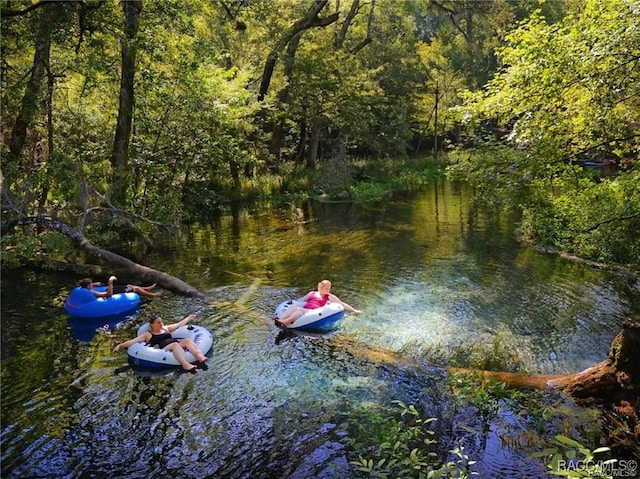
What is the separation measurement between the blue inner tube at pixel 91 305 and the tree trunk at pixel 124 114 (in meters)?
4.99

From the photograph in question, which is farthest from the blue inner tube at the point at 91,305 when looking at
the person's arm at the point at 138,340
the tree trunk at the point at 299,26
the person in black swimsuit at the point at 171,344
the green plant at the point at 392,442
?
the tree trunk at the point at 299,26

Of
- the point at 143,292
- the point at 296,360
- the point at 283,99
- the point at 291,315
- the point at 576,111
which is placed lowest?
the point at 296,360

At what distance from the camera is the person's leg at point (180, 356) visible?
7.63 meters

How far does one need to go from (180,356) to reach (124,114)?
980 cm

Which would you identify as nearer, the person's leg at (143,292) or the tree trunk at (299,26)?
the person's leg at (143,292)

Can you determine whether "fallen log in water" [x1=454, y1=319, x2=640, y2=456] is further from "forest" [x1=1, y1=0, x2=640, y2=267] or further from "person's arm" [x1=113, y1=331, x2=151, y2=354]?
"person's arm" [x1=113, y1=331, x2=151, y2=354]

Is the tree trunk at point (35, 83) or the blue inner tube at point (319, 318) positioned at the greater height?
the tree trunk at point (35, 83)

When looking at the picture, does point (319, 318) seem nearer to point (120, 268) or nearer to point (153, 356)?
point (153, 356)

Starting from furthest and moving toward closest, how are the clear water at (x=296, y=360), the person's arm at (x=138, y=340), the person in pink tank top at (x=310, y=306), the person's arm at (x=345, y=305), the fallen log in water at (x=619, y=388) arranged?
the person's arm at (x=345, y=305) < the person in pink tank top at (x=310, y=306) < the person's arm at (x=138, y=340) < the clear water at (x=296, y=360) < the fallen log in water at (x=619, y=388)

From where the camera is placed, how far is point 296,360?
8.05 m

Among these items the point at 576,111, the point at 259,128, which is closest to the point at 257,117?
the point at 259,128

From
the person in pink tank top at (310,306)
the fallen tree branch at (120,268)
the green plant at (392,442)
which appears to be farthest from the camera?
the fallen tree branch at (120,268)

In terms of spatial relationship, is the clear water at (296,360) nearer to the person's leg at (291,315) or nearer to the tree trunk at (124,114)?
the person's leg at (291,315)

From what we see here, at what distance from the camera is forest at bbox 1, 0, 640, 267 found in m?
9.38
